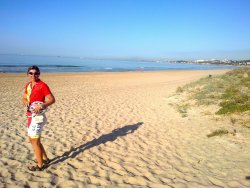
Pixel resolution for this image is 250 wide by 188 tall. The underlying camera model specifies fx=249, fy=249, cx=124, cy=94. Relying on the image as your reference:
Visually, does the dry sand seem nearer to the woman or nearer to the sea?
the woman

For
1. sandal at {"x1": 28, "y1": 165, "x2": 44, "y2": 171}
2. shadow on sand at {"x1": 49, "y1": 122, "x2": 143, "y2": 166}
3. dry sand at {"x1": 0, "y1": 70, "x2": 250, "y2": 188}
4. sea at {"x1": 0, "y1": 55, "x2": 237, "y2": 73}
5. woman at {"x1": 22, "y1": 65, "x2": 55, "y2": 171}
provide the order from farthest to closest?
1. sea at {"x1": 0, "y1": 55, "x2": 237, "y2": 73}
2. shadow on sand at {"x1": 49, "y1": 122, "x2": 143, "y2": 166}
3. sandal at {"x1": 28, "y1": 165, "x2": 44, "y2": 171}
4. dry sand at {"x1": 0, "y1": 70, "x2": 250, "y2": 188}
5. woman at {"x1": 22, "y1": 65, "x2": 55, "y2": 171}

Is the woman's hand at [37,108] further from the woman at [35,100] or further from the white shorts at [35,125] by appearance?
the white shorts at [35,125]

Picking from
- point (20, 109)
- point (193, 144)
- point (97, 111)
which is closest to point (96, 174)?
point (193, 144)

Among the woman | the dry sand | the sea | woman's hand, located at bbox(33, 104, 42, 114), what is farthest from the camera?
the sea

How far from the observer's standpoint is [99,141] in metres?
6.71

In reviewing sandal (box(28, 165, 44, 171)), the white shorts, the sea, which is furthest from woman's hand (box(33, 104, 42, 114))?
the sea

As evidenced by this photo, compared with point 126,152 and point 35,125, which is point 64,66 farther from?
point 35,125

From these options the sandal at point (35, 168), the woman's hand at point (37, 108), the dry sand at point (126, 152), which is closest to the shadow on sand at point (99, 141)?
the dry sand at point (126, 152)

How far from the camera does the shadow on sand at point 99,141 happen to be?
547 cm

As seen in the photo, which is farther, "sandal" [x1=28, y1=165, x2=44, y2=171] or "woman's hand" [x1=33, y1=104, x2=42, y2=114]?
"sandal" [x1=28, y1=165, x2=44, y2=171]

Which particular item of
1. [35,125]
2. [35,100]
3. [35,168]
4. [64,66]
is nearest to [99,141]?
[35,168]

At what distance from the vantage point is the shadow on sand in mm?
5467

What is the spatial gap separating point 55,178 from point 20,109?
6.82m

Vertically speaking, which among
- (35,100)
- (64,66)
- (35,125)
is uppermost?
(64,66)
